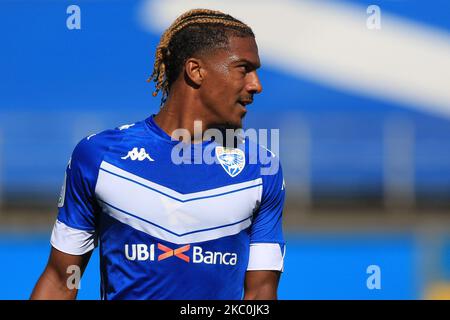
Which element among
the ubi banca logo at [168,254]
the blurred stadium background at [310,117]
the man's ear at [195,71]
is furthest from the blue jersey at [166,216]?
the blurred stadium background at [310,117]

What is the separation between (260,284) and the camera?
3.90m

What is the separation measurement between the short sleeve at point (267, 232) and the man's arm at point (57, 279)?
2.59ft

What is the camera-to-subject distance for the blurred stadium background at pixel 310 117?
8.49 m

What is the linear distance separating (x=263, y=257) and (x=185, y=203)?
44 cm

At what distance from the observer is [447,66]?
554 inches

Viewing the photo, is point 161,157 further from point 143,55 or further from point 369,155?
point 143,55

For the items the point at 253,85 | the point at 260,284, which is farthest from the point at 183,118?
the point at 260,284

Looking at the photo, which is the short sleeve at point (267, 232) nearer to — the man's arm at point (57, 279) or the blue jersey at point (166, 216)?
the blue jersey at point (166, 216)

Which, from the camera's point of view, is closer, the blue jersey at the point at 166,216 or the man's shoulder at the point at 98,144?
the blue jersey at the point at 166,216

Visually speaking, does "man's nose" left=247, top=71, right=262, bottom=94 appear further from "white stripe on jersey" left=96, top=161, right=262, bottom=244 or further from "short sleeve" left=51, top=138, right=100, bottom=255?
"short sleeve" left=51, top=138, right=100, bottom=255

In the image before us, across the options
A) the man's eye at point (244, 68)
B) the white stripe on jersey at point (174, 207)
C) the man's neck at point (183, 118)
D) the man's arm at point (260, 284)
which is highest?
the man's eye at point (244, 68)

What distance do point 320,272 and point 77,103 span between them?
5.85 metres

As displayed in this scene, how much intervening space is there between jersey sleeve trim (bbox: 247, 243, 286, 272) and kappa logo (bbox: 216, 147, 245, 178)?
346 mm
